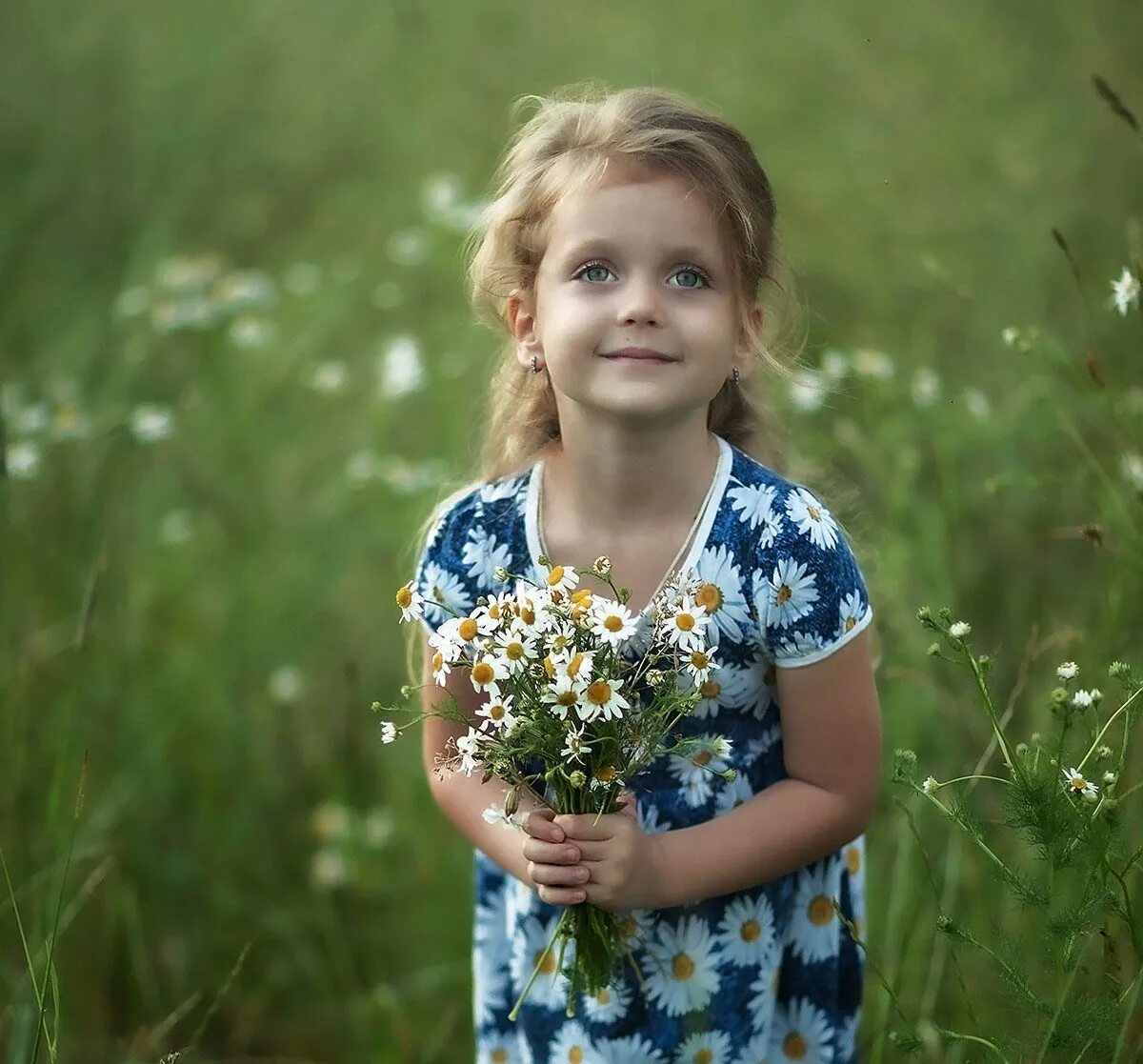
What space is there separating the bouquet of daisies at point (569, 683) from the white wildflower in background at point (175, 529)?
1.64m

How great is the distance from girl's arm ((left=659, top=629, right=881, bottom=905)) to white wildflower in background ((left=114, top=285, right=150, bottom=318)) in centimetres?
209

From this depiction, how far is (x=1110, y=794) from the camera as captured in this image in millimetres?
1294

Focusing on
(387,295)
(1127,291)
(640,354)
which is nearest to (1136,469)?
(1127,291)

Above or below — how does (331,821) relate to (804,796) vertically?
below

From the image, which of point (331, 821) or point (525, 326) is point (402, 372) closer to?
point (331, 821)

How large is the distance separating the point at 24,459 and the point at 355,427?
109 centimetres

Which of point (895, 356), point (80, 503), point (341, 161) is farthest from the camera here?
point (341, 161)

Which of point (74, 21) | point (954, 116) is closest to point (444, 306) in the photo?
point (954, 116)

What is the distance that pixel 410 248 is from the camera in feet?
10.8

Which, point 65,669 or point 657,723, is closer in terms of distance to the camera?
point 657,723

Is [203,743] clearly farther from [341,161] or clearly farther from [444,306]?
[341,161]

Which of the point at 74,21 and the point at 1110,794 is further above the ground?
the point at 74,21

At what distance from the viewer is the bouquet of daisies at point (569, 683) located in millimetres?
1184

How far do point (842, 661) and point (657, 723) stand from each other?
290mm
